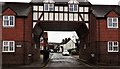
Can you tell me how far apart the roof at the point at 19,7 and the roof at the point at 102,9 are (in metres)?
8.99

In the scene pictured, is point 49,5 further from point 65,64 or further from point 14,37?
point 65,64

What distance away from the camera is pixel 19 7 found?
40219 millimetres

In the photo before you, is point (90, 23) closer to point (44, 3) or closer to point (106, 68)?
point (44, 3)

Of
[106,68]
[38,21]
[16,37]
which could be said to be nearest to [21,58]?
[16,37]

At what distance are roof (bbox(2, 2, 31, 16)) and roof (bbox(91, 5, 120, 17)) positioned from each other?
8988 mm

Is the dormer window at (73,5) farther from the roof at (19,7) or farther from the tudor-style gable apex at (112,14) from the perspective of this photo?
the roof at (19,7)

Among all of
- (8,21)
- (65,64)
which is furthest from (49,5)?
(65,64)

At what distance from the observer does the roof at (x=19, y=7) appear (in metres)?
37.8

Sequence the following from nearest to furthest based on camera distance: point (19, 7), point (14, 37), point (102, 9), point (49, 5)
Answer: point (14, 37) → point (19, 7) → point (49, 5) → point (102, 9)

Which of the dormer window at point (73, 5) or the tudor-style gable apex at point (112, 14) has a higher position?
the dormer window at point (73, 5)

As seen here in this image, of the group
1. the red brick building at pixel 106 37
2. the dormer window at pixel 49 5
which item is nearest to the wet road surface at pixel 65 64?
the red brick building at pixel 106 37

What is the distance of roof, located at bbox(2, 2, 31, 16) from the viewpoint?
37759mm

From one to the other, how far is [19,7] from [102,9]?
11.6 meters

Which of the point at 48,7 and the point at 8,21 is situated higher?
the point at 48,7
